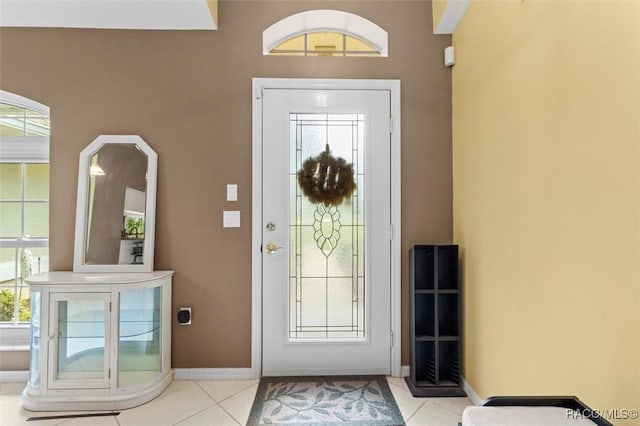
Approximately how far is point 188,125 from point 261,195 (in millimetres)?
744

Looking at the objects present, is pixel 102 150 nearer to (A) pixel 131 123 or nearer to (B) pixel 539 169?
(A) pixel 131 123

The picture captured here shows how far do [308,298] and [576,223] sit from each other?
1794 millimetres

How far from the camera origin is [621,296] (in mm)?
1161

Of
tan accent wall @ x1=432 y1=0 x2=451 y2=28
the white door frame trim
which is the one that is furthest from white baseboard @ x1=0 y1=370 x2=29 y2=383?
tan accent wall @ x1=432 y1=0 x2=451 y2=28

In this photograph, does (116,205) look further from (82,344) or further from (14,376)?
(14,376)

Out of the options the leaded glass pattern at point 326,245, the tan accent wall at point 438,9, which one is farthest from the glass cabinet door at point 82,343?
the tan accent wall at point 438,9

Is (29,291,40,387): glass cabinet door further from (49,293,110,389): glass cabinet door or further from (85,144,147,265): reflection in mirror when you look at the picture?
(85,144,147,265): reflection in mirror

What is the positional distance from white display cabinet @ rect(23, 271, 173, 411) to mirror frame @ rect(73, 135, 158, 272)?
298mm

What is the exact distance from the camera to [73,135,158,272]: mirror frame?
8.52 feet

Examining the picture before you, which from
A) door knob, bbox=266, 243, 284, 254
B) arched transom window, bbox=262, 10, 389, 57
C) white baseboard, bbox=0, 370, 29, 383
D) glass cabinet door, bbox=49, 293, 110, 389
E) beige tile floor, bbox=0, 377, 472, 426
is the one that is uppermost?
arched transom window, bbox=262, 10, 389, 57

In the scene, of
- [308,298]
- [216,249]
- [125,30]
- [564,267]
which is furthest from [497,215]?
[125,30]

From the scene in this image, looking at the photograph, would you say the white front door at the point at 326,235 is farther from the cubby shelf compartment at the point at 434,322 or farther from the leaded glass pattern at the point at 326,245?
the cubby shelf compartment at the point at 434,322

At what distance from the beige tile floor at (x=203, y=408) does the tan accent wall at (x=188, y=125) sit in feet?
0.75

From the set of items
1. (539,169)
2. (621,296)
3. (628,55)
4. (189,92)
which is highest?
(189,92)
